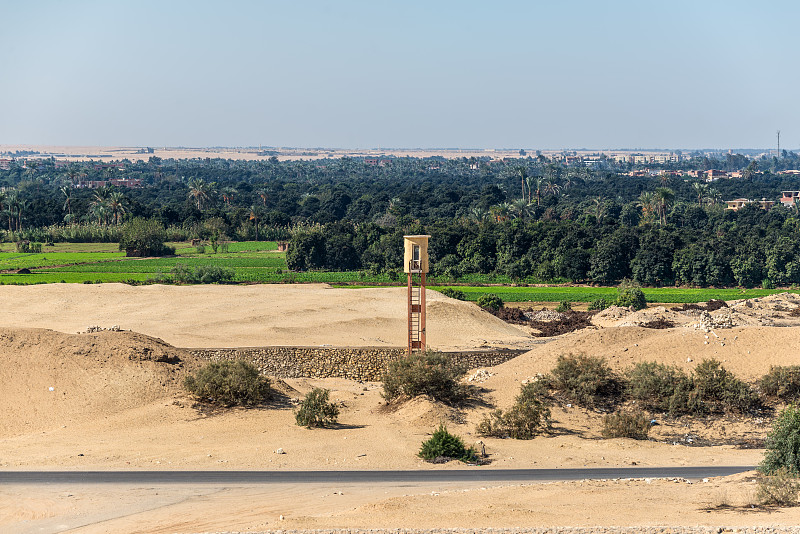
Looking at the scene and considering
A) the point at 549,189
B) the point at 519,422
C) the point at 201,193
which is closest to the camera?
the point at 519,422

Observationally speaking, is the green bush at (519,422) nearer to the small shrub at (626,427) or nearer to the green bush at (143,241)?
the small shrub at (626,427)

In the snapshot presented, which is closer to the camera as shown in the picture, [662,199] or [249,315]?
[249,315]

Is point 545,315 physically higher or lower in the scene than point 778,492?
lower

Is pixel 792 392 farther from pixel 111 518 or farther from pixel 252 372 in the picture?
pixel 111 518

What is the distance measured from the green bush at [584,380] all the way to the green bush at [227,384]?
11086 mm

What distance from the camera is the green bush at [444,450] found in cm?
2561

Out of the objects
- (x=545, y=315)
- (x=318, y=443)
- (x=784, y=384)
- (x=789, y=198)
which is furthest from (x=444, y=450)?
(x=789, y=198)

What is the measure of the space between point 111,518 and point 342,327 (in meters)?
30.0

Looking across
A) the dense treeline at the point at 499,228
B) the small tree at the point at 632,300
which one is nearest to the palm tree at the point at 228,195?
A: the dense treeline at the point at 499,228

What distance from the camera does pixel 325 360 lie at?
38.6 metres

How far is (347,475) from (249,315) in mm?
29797

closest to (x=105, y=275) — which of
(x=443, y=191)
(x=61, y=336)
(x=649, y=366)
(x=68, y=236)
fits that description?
(x=68, y=236)

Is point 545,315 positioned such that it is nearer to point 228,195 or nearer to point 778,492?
point 778,492

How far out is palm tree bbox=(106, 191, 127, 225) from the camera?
117562 mm
